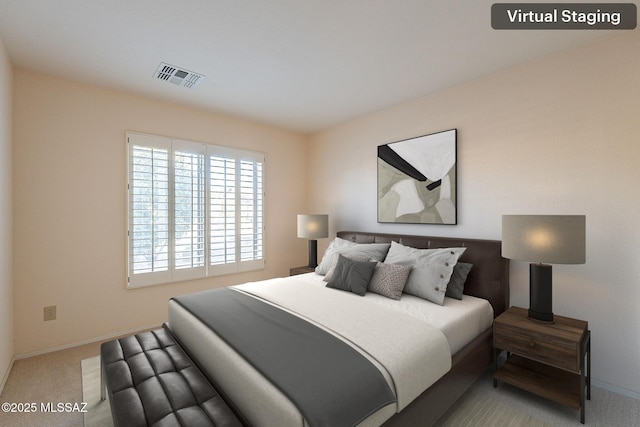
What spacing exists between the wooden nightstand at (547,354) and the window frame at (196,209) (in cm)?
298

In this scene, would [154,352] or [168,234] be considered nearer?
[154,352]

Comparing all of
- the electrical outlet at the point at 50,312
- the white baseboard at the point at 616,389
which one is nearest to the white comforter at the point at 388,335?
the white baseboard at the point at 616,389

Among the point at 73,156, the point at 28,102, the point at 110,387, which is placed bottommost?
the point at 110,387

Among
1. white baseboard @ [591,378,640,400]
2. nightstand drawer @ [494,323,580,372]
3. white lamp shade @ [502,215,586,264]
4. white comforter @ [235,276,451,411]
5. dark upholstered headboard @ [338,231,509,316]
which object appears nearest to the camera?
white comforter @ [235,276,451,411]

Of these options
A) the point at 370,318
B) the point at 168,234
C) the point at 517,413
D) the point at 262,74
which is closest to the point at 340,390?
the point at 370,318

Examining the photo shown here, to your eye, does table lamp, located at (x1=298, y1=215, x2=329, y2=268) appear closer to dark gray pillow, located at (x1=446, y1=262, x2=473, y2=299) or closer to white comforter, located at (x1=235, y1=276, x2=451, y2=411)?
white comforter, located at (x1=235, y1=276, x2=451, y2=411)

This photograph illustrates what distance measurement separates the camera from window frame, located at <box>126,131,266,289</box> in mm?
→ 3053

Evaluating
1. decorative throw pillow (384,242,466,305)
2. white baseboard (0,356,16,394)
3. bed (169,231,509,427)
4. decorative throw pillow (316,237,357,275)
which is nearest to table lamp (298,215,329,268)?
decorative throw pillow (316,237,357,275)

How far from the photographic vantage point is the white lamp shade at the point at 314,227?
3.78 meters

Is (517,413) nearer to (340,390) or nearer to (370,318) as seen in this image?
(370,318)

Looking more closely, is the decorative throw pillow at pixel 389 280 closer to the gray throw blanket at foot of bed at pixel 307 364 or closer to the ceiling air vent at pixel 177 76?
the gray throw blanket at foot of bed at pixel 307 364

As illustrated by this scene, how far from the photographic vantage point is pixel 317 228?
12.4ft

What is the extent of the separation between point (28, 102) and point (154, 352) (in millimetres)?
2583

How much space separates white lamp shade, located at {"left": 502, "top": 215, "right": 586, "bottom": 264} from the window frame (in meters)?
3.02
